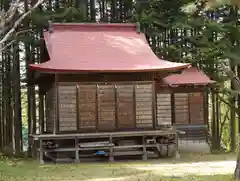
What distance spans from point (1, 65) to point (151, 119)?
30.9 feet

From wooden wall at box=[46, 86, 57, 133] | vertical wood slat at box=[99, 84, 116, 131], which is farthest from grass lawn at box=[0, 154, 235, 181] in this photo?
wooden wall at box=[46, 86, 57, 133]

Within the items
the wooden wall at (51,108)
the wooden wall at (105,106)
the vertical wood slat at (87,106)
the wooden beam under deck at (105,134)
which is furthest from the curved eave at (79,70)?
the wooden beam under deck at (105,134)

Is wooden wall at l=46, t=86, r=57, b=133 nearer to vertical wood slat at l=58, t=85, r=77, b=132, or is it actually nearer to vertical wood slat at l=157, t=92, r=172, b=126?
vertical wood slat at l=58, t=85, r=77, b=132

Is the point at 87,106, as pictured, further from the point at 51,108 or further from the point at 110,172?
the point at 110,172

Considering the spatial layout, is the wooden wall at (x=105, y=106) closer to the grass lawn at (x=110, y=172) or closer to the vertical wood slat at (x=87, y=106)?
the vertical wood slat at (x=87, y=106)

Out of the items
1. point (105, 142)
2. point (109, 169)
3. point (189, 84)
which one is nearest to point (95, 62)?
point (105, 142)

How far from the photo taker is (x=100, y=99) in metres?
14.6

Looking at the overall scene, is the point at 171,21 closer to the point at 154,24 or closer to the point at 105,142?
the point at 154,24

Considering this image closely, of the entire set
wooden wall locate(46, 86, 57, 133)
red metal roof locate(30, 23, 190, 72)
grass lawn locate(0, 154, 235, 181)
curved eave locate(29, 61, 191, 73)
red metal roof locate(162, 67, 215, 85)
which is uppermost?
red metal roof locate(30, 23, 190, 72)

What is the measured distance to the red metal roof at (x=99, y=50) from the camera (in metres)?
14.0

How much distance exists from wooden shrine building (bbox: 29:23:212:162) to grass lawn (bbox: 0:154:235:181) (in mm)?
760

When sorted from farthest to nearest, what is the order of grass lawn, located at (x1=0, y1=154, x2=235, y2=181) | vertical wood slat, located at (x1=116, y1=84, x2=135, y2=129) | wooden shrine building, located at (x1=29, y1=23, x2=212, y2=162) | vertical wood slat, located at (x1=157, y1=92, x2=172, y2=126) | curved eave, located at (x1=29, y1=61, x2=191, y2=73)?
1. vertical wood slat, located at (x1=157, y1=92, x2=172, y2=126)
2. vertical wood slat, located at (x1=116, y1=84, x2=135, y2=129)
3. wooden shrine building, located at (x1=29, y1=23, x2=212, y2=162)
4. curved eave, located at (x1=29, y1=61, x2=191, y2=73)
5. grass lawn, located at (x1=0, y1=154, x2=235, y2=181)

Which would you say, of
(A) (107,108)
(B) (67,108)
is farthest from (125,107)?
(B) (67,108)

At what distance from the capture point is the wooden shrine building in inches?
557
